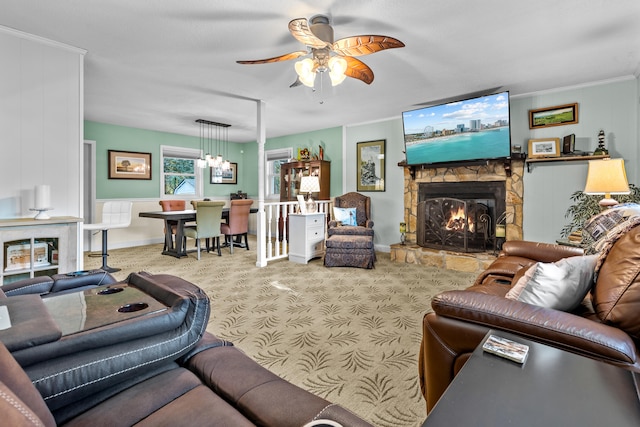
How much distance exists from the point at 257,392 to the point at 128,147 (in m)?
6.62

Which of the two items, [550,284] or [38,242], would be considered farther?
[38,242]

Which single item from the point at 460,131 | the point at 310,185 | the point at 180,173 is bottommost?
the point at 310,185

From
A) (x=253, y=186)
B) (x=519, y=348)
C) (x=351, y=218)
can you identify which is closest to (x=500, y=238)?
(x=351, y=218)

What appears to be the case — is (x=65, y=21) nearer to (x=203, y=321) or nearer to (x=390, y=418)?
(x=203, y=321)

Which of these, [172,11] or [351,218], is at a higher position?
[172,11]

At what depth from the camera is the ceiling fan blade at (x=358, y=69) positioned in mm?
2602

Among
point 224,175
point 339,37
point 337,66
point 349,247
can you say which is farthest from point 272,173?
point 337,66

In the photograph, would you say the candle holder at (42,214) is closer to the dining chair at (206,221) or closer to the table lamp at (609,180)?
the dining chair at (206,221)

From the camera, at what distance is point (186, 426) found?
2.40 ft

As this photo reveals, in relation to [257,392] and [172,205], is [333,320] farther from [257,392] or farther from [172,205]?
[172,205]

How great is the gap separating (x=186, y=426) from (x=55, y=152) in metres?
3.02

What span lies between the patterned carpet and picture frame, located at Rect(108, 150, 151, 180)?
201cm

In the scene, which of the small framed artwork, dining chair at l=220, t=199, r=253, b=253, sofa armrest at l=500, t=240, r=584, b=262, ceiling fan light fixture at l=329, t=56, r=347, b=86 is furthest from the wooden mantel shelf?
dining chair at l=220, t=199, r=253, b=253

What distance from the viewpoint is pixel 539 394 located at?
2.30 feet
